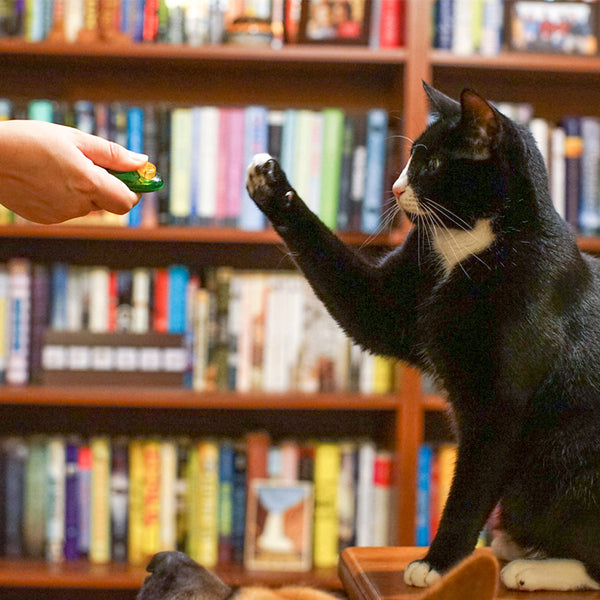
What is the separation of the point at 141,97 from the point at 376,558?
4.61 feet

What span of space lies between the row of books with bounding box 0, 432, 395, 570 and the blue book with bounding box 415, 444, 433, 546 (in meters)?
0.06

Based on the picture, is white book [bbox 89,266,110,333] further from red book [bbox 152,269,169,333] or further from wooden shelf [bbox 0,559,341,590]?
wooden shelf [bbox 0,559,341,590]

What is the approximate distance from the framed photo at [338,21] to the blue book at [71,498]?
1046 mm

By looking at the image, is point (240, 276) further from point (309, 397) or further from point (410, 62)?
point (410, 62)

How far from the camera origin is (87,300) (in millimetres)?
1672

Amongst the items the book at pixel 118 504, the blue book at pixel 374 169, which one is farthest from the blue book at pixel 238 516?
the blue book at pixel 374 169

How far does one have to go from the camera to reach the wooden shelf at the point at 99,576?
5.15 ft

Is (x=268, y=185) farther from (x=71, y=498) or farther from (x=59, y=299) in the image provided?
(x=71, y=498)

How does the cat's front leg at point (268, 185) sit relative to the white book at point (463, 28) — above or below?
below

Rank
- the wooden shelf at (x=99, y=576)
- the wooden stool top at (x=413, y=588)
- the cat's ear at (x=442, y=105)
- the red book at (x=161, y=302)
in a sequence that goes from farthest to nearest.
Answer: the red book at (x=161, y=302), the wooden shelf at (x=99, y=576), the cat's ear at (x=442, y=105), the wooden stool top at (x=413, y=588)

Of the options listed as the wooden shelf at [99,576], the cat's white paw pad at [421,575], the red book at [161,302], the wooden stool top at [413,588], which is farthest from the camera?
the red book at [161,302]

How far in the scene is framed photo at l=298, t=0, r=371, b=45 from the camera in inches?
63.7

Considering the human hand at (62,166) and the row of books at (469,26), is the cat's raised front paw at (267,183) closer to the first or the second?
the human hand at (62,166)

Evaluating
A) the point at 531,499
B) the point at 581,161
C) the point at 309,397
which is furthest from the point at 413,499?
the point at 531,499
